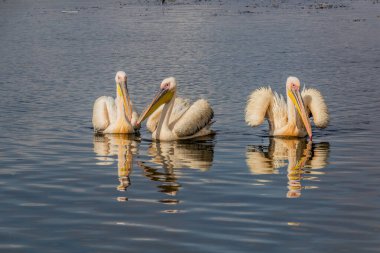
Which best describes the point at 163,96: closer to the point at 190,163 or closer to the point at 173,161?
the point at 173,161

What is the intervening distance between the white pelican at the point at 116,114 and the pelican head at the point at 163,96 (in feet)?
0.85

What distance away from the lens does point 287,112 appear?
Result: 1356 centimetres

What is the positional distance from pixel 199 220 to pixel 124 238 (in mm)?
850

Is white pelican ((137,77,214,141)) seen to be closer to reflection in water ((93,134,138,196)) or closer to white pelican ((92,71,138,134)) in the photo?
white pelican ((92,71,138,134))

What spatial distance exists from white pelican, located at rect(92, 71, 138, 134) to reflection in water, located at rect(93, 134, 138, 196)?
0.41 ft

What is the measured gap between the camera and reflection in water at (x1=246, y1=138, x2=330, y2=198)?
1032cm

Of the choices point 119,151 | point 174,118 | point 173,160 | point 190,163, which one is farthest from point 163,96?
point 190,163

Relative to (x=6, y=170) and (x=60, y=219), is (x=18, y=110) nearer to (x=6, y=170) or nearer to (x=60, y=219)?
(x=6, y=170)

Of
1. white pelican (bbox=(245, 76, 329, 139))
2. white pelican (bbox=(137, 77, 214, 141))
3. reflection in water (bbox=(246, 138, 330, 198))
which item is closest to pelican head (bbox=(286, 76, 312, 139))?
white pelican (bbox=(245, 76, 329, 139))

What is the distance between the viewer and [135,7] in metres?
53.5

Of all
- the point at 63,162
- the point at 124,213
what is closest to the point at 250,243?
the point at 124,213

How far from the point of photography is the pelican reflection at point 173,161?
10.0 metres

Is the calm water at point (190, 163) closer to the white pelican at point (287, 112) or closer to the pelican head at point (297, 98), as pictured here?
the white pelican at point (287, 112)

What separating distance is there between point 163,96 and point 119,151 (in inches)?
58.8
